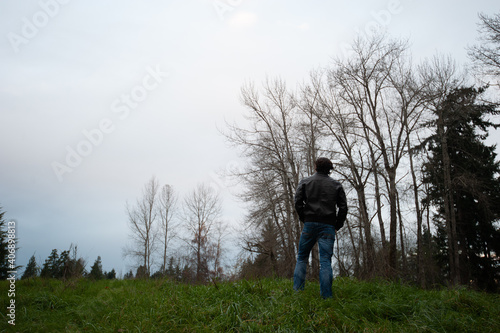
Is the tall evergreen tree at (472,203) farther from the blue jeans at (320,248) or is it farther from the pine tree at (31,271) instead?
the pine tree at (31,271)

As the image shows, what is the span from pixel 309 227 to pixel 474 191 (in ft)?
36.0

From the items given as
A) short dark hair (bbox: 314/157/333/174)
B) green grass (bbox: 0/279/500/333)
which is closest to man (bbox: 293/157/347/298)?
short dark hair (bbox: 314/157/333/174)

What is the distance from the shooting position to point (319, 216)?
4152 millimetres

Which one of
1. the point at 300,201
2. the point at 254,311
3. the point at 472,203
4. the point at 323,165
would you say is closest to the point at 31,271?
the point at 254,311

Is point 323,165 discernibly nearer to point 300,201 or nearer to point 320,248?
point 300,201

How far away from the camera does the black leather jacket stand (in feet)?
13.7

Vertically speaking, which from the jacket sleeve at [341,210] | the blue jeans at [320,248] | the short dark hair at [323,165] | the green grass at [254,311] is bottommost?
the green grass at [254,311]

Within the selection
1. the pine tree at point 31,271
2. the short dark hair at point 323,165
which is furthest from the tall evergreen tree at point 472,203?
the pine tree at point 31,271

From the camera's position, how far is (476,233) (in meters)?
17.9

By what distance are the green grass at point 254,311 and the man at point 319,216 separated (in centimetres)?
45

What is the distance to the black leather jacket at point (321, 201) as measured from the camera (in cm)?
417

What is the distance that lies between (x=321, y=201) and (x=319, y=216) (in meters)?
0.23

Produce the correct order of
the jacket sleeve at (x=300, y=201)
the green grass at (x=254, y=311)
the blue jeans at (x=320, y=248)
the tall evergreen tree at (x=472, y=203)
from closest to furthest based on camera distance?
1. the green grass at (x=254, y=311)
2. the blue jeans at (x=320, y=248)
3. the jacket sleeve at (x=300, y=201)
4. the tall evergreen tree at (x=472, y=203)

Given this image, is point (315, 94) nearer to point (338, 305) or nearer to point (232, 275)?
point (232, 275)
